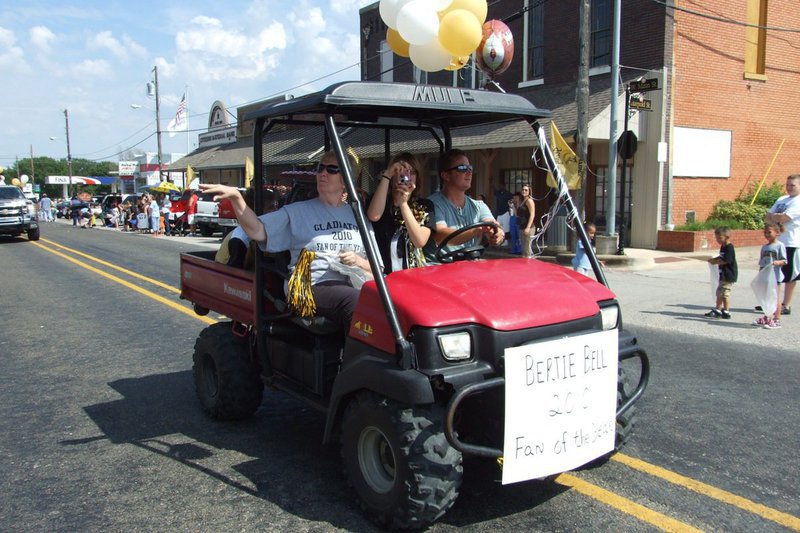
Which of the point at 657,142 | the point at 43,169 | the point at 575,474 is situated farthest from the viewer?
the point at 43,169

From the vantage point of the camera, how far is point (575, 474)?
13.1ft

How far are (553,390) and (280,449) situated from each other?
6.69ft

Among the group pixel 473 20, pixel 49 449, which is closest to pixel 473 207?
pixel 473 20

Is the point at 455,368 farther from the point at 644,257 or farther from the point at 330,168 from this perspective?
the point at 644,257

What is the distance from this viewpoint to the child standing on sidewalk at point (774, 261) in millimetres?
8531

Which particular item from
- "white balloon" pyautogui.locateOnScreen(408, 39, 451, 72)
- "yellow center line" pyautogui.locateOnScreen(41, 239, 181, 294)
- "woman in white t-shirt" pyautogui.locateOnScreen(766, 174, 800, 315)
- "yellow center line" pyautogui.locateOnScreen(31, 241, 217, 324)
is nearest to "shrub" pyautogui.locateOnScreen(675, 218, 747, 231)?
"woman in white t-shirt" pyautogui.locateOnScreen(766, 174, 800, 315)

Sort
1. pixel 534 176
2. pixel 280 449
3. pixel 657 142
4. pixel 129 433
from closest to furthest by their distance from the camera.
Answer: pixel 280 449, pixel 129 433, pixel 657 142, pixel 534 176

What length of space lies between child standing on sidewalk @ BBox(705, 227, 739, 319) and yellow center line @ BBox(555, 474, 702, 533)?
6135 millimetres

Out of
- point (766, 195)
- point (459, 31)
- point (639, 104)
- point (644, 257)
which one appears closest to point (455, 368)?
point (459, 31)

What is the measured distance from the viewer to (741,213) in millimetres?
18281

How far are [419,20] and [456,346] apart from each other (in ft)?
7.73

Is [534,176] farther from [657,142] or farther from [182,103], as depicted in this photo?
[182,103]

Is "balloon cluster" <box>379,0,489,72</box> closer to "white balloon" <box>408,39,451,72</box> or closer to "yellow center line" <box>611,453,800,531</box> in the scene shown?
"white balloon" <box>408,39,451,72</box>

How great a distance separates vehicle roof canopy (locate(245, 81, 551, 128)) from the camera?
346 centimetres
